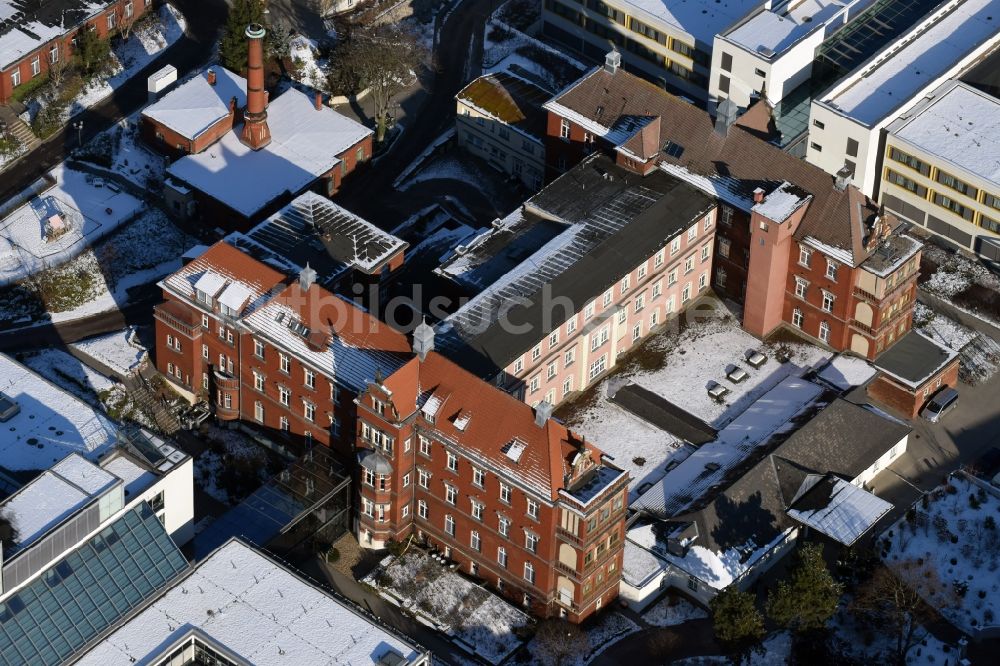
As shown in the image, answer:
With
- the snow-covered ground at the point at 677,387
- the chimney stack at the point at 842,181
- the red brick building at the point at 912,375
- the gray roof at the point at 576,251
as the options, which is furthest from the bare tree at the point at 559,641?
the chimney stack at the point at 842,181

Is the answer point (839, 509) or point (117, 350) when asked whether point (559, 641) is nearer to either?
point (839, 509)

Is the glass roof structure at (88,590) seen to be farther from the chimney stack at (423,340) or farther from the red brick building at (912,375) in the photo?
the red brick building at (912,375)

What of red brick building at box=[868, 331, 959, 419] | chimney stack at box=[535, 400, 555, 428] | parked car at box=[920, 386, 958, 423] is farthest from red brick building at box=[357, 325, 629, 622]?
parked car at box=[920, 386, 958, 423]

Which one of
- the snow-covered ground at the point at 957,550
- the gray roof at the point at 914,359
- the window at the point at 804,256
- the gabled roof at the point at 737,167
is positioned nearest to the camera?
the snow-covered ground at the point at 957,550

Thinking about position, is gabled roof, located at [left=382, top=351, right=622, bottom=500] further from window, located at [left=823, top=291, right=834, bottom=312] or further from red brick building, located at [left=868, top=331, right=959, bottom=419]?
red brick building, located at [left=868, top=331, right=959, bottom=419]

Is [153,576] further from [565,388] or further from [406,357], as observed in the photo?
[565,388]
